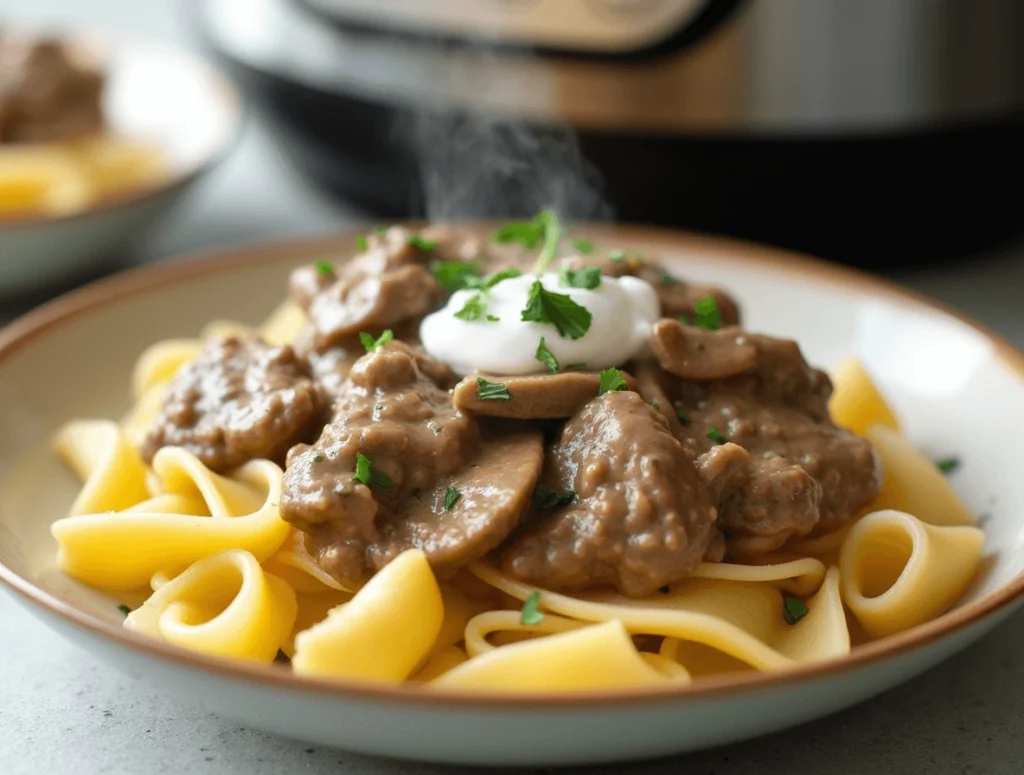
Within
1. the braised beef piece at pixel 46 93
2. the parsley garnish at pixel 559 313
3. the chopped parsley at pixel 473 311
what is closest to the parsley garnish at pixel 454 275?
the chopped parsley at pixel 473 311

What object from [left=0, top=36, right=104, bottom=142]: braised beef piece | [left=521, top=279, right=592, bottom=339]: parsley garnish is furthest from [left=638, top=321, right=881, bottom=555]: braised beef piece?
[left=0, top=36, right=104, bottom=142]: braised beef piece

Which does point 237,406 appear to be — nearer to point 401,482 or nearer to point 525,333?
point 401,482

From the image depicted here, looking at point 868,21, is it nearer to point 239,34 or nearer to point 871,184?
point 871,184

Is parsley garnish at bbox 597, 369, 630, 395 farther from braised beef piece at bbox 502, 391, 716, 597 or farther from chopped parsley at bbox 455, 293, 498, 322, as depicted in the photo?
chopped parsley at bbox 455, 293, 498, 322

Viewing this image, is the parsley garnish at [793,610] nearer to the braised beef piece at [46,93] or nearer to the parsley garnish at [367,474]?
the parsley garnish at [367,474]

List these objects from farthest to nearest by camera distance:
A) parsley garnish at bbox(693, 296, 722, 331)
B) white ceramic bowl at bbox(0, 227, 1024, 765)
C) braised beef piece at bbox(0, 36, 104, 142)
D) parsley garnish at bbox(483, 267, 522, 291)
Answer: braised beef piece at bbox(0, 36, 104, 142) → parsley garnish at bbox(693, 296, 722, 331) → parsley garnish at bbox(483, 267, 522, 291) → white ceramic bowl at bbox(0, 227, 1024, 765)

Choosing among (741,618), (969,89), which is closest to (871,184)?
(969,89)

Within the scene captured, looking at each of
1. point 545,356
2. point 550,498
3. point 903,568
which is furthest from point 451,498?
point 903,568
